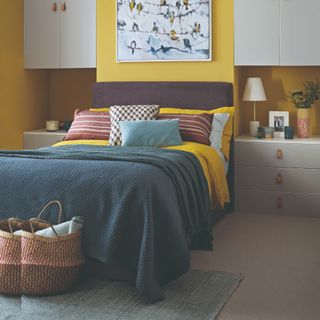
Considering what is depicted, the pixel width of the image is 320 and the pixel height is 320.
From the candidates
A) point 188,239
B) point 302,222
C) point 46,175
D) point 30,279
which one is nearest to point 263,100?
point 302,222

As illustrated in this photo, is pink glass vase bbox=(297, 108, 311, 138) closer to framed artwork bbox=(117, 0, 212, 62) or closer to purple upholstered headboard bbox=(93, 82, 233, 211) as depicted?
purple upholstered headboard bbox=(93, 82, 233, 211)

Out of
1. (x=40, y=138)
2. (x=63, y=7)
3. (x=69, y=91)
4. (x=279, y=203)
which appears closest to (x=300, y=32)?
(x=279, y=203)

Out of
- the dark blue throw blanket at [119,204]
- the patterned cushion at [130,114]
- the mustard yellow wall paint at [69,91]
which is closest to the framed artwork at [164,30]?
the patterned cushion at [130,114]

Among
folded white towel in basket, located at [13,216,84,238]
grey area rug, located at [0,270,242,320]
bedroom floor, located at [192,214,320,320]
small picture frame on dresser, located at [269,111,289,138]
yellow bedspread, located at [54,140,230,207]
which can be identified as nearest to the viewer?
grey area rug, located at [0,270,242,320]

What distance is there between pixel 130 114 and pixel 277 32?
1.38 metres

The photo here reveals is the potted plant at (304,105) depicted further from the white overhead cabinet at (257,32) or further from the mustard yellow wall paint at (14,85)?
the mustard yellow wall paint at (14,85)

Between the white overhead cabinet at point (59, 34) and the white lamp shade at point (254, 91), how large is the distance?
141 centimetres

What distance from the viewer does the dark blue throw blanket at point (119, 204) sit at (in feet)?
11.1

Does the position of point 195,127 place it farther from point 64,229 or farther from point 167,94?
point 64,229

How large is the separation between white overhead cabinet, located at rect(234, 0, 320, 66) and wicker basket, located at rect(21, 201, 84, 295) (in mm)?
2714

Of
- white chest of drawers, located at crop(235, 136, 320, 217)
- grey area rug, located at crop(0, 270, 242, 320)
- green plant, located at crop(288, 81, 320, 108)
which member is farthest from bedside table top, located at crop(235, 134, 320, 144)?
grey area rug, located at crop(0, 270, 242, 320)

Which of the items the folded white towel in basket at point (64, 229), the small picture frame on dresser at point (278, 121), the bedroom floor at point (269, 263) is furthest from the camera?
the small picture frame on dresser at point (278, 121)

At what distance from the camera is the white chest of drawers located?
17.2ft

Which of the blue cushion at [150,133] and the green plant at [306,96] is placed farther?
the green plant at [306,96]
